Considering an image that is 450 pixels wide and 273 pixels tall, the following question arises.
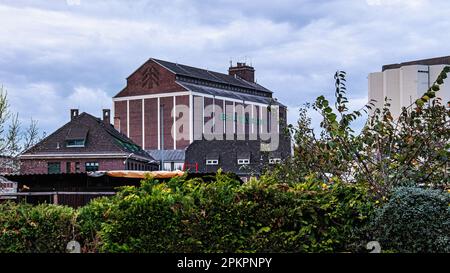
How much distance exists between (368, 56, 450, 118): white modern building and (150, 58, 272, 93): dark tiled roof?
3305 inches

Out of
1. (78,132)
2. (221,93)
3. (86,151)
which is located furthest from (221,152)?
(221,93)

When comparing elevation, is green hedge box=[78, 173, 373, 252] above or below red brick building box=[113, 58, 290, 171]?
below

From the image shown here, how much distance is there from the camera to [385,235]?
9.17 m

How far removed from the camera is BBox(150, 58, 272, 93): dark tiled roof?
11762cm

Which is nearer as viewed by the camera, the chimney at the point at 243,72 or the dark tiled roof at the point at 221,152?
the dark tiled roof at the point at 221,152

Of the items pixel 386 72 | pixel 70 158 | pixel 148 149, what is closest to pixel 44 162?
pixel 70 158

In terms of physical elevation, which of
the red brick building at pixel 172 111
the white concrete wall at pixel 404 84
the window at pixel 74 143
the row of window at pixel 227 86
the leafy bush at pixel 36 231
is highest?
the row of window at pixel 227 86

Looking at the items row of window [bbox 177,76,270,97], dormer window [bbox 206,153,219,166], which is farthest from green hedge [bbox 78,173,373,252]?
row of window [bbox 177,76,270,97]

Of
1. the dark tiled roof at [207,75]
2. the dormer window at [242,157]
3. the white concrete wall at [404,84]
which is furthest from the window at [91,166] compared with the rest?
the white concrete wall at [404,84]

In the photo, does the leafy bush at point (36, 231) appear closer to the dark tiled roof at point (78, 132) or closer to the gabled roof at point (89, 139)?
the gabled roof at point (89, 139)

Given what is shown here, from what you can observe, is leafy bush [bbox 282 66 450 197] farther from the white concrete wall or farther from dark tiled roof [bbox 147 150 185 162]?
dark tiled roof [bbox 147 150 185 162]

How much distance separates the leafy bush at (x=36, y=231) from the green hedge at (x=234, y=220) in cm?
105

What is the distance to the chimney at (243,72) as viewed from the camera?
463ft
